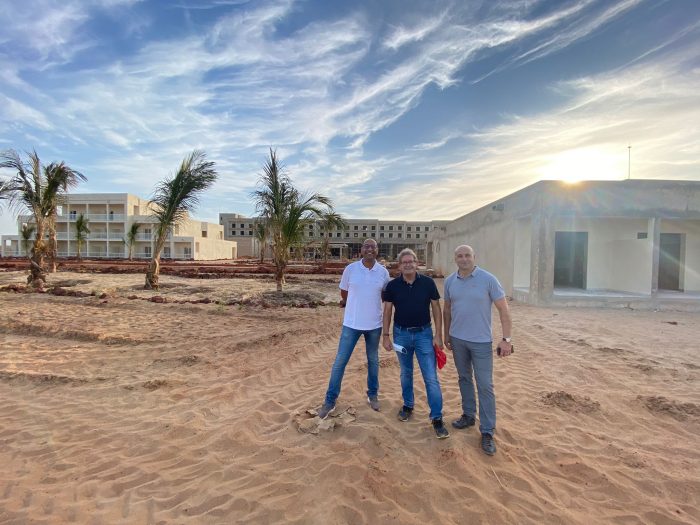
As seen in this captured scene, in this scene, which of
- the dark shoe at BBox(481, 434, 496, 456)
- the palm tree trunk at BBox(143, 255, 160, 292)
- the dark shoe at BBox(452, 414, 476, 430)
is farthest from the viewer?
the palm tree trunk at BBox(143, 255, 160, 292)

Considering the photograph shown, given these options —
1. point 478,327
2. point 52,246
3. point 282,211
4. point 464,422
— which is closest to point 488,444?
point 464,422

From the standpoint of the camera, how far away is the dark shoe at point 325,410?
372 centimetres

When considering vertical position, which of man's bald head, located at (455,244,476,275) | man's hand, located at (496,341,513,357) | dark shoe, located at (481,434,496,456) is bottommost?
dark shoe, located at (481,434,496,456)

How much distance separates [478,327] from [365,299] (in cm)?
112

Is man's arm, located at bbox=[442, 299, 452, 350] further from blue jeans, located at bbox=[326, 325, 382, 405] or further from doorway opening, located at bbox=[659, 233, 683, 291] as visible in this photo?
doorway opening, located at bbox=[659, 233, 683, 291]

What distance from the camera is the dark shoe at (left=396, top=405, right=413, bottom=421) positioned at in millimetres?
3693

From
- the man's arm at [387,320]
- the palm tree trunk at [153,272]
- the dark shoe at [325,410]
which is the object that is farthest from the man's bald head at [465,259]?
the palm tree trunk at [153,272]

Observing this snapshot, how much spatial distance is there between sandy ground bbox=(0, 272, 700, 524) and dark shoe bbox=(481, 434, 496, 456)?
0.07 m

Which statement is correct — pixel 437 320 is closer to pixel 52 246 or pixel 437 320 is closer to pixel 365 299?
pixel 365 299

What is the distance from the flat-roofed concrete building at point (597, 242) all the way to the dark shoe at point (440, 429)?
361 inches

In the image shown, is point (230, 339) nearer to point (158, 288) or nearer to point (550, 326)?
point (550, 326)

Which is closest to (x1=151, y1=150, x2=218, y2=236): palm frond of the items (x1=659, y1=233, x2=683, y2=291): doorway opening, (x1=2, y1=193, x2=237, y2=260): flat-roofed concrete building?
(x1=659, y1=233, x2=683, y2=291): doorway opening

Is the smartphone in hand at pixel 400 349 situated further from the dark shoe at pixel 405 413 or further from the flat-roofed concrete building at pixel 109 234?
the flat-roofed concrete building at pixel 109 234

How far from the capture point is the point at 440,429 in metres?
3.38
